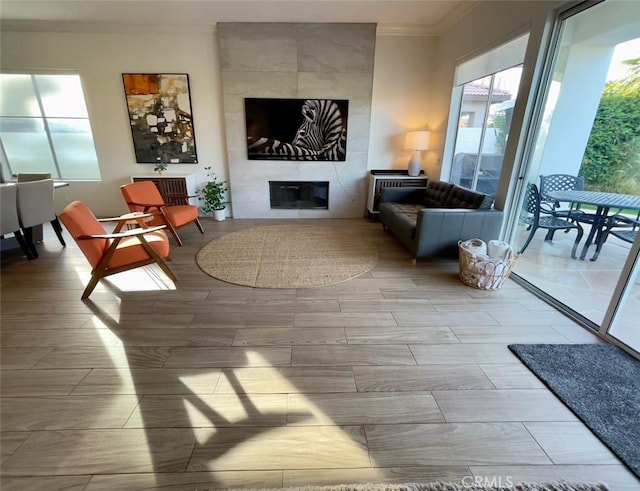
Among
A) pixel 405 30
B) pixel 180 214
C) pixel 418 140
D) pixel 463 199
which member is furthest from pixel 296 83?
pixel 463 199

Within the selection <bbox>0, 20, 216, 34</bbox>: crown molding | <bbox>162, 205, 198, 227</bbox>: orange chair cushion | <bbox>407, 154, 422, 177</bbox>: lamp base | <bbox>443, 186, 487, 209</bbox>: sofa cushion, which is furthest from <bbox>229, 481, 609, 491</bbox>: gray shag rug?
<bbox>0, 20, 216, 34</bbox>: crown molding

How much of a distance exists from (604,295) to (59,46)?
7660 millimetres

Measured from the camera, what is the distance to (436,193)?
162 inches

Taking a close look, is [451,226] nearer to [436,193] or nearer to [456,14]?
[436,193]

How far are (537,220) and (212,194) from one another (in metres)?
4.54

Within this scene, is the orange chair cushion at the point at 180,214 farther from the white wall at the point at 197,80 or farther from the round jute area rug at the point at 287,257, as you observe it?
the white wall at the point at 197,80

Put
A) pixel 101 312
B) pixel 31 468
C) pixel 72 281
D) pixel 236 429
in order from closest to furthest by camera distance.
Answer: pixel 31 468 → pixel 236 429 → pixel 101 312 → pixel 72 281

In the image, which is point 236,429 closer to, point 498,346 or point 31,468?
point 31,468

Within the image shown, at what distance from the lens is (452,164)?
14.9 ft

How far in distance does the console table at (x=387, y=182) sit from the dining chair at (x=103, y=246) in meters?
3.30

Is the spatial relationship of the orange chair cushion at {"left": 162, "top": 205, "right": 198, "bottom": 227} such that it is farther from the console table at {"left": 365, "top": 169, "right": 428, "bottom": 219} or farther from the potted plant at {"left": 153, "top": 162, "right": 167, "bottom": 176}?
the console table at {"left": 365, "top": 169, "right": 428, "bottom": 219}

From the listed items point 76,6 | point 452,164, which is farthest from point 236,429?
point 76,6

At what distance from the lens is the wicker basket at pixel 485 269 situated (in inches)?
107

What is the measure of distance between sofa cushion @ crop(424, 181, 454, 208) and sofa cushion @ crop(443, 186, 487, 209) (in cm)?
Answer: 8
